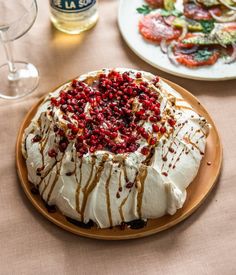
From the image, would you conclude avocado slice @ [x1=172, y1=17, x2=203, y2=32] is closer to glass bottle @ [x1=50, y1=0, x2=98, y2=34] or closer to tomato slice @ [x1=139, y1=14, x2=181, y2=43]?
tomato slice @ [x1=139, y1=14, x2=181, y2=43]

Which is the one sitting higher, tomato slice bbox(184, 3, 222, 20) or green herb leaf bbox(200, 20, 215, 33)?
tomato slice bbox(184, 3, 222, 20)

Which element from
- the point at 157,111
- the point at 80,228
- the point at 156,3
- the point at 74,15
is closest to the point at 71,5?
the point at 74,15

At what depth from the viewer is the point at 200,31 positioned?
2.07 meters

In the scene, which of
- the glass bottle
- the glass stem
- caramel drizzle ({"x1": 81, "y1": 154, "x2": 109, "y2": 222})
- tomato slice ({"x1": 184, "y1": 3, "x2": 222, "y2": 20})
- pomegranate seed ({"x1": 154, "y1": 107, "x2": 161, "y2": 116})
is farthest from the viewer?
tomato slice ({"x1": 184, "y1": 3, "x2": 222, "y2": 20})

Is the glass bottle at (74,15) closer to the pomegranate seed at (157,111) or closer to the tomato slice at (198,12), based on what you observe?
the tomato slice at (198,12)

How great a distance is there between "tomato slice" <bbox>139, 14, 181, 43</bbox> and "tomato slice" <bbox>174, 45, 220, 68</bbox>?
0.28ft

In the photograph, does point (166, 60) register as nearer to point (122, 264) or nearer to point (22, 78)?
point (22, 78)

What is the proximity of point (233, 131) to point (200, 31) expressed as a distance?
0.55 m

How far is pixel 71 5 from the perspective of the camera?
1997mm

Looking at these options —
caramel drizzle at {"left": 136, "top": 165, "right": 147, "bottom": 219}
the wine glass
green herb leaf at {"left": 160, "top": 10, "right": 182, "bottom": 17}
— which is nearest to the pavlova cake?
caramel drizzle at {"left": 136, "top": 165, "right": 147, "bottom": 219}

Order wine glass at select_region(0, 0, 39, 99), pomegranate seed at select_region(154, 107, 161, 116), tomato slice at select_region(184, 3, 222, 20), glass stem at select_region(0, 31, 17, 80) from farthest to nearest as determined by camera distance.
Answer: tomato slice at select_region(184, 3, 222, 20) < glass stem at select_region(0, 31, 17, 80) < wine glass at select_region(0, 0, 39, 99) < pomegranate seed at select_region(154, 107, 161, 116)

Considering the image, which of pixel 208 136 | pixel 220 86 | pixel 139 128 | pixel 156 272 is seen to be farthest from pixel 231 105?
pixel 156 272

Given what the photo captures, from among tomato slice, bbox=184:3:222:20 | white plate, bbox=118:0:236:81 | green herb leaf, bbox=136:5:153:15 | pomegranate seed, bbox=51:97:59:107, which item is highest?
pomegranate seed, bbox=51:97:59:107

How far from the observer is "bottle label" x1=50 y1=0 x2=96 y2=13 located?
78.4 inches
